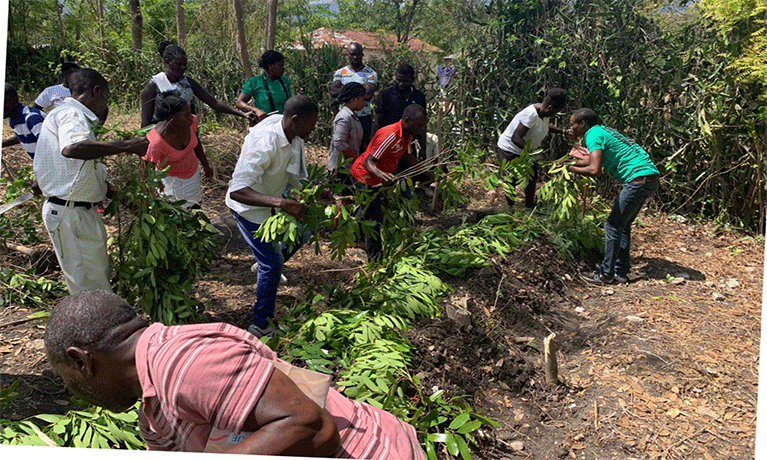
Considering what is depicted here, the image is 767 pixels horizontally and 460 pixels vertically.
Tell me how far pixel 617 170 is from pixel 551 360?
8.58 feet

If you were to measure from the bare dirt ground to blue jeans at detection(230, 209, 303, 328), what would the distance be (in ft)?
0.56

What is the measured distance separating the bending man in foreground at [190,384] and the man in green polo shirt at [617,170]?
4867 millimetres

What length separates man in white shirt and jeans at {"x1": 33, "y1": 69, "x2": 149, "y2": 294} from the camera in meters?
3.61

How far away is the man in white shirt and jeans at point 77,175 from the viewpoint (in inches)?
142

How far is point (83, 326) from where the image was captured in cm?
162

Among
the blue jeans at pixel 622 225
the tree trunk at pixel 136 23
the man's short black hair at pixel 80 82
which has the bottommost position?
the blue jeans at pixel 622 225

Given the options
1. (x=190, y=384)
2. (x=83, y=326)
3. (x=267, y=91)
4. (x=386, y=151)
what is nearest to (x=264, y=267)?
(x=386, y=151)

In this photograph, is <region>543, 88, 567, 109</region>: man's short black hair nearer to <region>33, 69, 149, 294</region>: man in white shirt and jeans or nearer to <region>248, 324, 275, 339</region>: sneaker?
<region>248, 324, 275, 339</region>: sneaker

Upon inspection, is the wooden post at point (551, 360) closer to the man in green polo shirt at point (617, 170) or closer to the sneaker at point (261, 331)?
the sneaker at point (261, 331)

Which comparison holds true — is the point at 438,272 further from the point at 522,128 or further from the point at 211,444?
the point at 211,444

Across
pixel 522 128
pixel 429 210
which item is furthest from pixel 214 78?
pixel 522 128

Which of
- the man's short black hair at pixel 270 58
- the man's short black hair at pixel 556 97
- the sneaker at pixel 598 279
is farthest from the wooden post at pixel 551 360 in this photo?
the man's short black hair at pixel 270 58

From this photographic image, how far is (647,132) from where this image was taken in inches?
320

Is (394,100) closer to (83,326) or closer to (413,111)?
(413,111)
